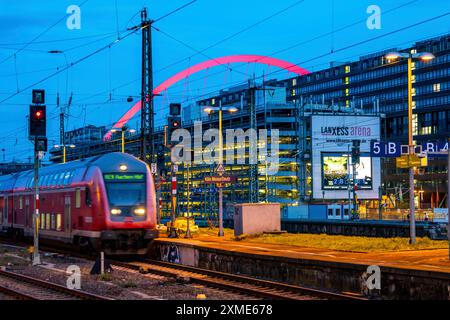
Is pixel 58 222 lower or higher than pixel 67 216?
lower

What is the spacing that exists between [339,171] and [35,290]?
7912 cm

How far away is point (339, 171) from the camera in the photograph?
9650cm

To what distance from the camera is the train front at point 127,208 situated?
89.9 feet

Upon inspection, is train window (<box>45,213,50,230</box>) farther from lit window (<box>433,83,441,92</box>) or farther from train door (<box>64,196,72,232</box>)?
lit window (<box>433,83,441,92</box>)

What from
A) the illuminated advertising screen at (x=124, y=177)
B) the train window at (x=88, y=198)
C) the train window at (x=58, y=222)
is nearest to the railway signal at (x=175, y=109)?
the train window at (x=58, y=222)

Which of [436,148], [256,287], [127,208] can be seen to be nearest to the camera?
[256,287]

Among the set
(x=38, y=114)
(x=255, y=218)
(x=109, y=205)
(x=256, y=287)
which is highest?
(x=38, y=114)

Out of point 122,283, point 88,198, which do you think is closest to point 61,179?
point 88,198

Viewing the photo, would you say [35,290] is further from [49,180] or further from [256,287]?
[49,180]

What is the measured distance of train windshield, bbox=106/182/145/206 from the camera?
1085 inches

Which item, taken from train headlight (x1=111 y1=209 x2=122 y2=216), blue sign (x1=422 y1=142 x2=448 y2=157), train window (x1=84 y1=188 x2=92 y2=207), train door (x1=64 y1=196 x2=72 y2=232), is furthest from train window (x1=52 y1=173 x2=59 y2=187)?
blue sign (x1=422 y1=142 x2=448 y2=157)

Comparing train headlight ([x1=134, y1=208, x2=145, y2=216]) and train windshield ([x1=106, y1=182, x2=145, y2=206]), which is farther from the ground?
train windshield ([x1=106, y1=182, x2=145, y2=206])
